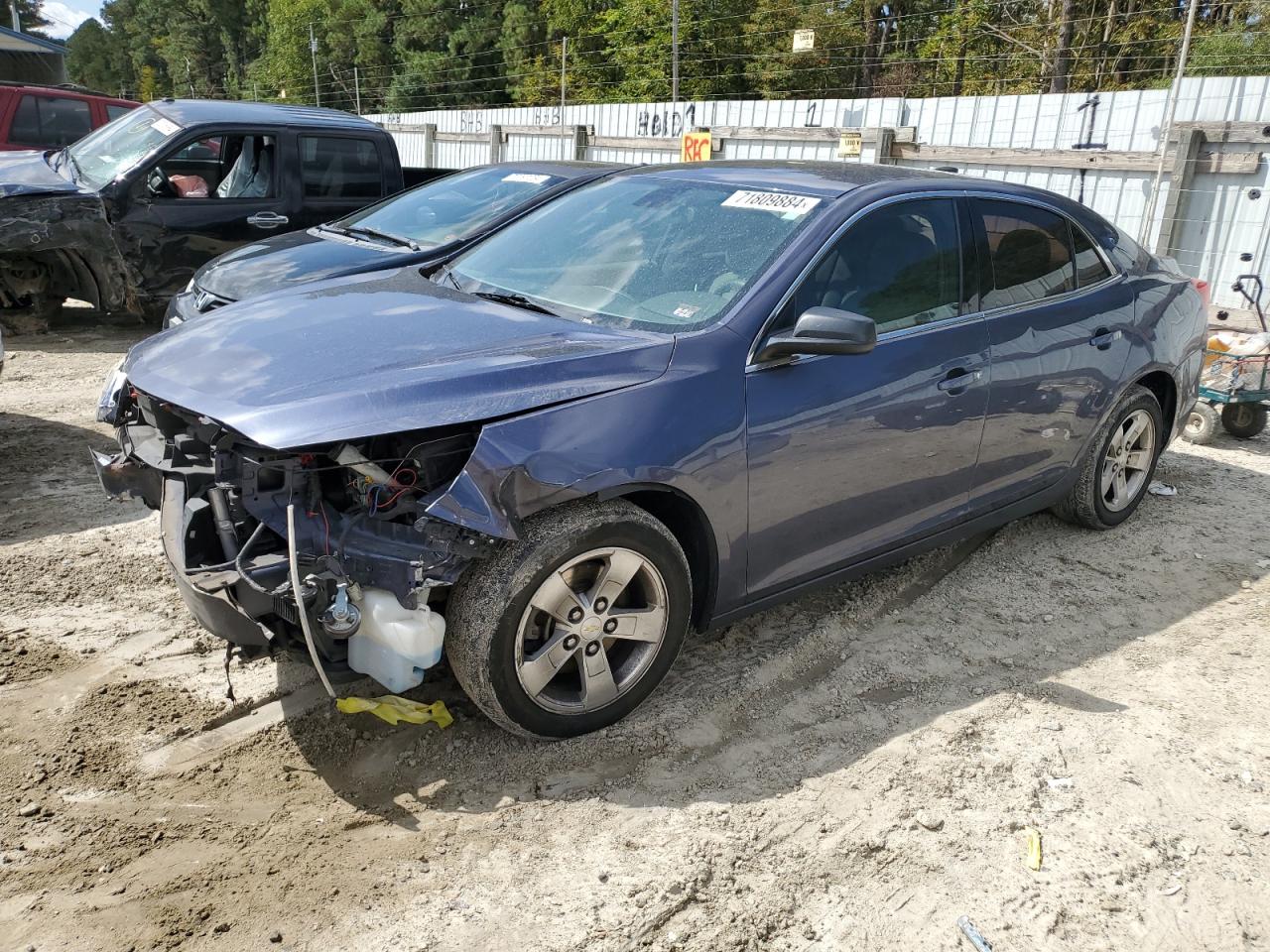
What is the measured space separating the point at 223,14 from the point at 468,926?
100m

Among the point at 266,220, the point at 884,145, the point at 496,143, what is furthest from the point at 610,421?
the point at 496,143

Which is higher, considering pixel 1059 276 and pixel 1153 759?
pixel 1059 276

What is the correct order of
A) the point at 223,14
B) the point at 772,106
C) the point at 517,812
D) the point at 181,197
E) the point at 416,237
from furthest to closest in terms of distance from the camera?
1. the point at 223,14
2. the point at 772,106
3. the point at 181,197
4. the point at 416,237
5. the point at 517,812

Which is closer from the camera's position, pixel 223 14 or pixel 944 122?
pixel 944 122

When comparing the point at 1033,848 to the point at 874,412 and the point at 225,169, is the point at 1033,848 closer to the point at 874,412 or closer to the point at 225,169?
the point at 874,412

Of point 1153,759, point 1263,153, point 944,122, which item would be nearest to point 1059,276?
point 1153,759

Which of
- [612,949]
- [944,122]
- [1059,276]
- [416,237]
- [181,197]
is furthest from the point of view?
[944,122]

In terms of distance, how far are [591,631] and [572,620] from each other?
8cm

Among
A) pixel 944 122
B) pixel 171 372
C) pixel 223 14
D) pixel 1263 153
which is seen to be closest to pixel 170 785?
pixel 171 372

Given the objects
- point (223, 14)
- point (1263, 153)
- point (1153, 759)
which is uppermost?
point (223, 14)

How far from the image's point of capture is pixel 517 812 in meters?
2.88

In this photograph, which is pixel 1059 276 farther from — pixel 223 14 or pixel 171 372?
pixel 223 14

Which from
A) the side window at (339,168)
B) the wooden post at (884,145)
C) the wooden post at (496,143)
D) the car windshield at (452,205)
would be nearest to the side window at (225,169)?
the side window at (339,168)

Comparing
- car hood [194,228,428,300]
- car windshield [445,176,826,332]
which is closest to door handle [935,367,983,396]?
car windshield [445,176,826,332]
